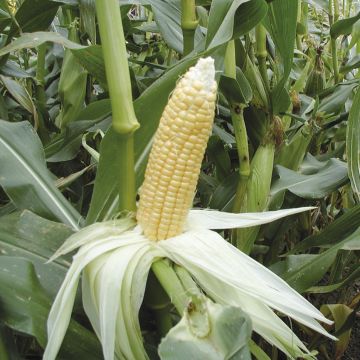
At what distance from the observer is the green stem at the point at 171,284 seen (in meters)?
0.68

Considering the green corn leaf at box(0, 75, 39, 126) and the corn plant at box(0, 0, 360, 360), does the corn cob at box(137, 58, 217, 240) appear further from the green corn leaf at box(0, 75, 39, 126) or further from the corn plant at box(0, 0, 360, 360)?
the green corn leaf at box(0, 75, 39, 126)

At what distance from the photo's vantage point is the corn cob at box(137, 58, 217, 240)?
769mm

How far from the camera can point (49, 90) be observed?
73.7 inches

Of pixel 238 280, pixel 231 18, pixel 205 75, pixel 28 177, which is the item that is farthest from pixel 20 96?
pixel 238 280

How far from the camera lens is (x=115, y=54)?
0.75 metres

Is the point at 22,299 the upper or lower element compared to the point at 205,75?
lower

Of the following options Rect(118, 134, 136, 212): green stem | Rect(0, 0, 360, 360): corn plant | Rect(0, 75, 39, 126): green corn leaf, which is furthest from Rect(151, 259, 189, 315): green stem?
Rect(0, 75, 39, 126): green corn leaf

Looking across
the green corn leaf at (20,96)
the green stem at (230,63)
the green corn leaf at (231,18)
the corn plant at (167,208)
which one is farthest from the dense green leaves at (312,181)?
the green corn leaf at (20,96)

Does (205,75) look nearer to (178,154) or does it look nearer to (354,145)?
(178,154)

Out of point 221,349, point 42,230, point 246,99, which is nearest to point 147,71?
point 246,99

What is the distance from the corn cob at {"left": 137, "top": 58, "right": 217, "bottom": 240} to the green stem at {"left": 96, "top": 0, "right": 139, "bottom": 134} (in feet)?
0.23

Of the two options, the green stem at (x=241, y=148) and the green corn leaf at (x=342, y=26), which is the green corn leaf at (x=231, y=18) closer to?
the green stem at (x=241, y=148)

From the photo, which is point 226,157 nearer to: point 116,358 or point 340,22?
point 340,22

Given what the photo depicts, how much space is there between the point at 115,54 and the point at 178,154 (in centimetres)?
17
